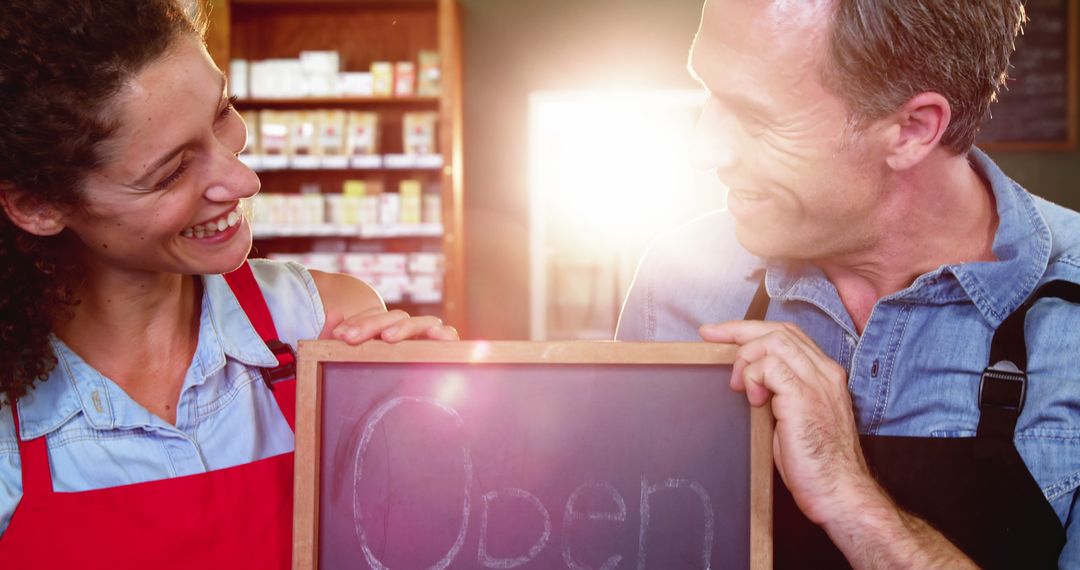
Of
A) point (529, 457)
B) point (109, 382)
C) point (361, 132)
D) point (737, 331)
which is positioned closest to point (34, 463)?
point (109, 382)

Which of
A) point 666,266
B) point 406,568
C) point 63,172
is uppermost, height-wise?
point 63,172

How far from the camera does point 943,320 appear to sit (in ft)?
4.34

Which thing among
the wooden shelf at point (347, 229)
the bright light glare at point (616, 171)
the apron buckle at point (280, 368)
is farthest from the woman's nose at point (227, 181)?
the bright light glare at point (616, 171)

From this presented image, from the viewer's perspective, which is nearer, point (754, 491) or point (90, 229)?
point (754, 491)

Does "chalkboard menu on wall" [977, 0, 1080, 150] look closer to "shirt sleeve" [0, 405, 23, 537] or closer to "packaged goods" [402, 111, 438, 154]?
"packaged goods" [402, 111, 438, 154]

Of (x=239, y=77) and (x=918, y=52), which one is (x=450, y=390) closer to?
(x=918, y=52)

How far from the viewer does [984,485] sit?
122 cm

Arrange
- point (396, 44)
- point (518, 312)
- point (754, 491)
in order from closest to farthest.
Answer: point (754, 491)
point (396, 44)
point (518, 312)

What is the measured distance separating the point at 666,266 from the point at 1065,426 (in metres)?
0.73

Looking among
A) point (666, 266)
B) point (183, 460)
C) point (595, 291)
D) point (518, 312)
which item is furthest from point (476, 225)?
point (183, 460)

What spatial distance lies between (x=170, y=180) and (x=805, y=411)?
38.6 inches

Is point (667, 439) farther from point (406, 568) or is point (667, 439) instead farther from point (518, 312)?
point (518, 312)

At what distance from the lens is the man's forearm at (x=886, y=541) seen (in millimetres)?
1084

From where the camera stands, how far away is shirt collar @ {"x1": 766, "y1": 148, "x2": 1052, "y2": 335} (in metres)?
1.24
